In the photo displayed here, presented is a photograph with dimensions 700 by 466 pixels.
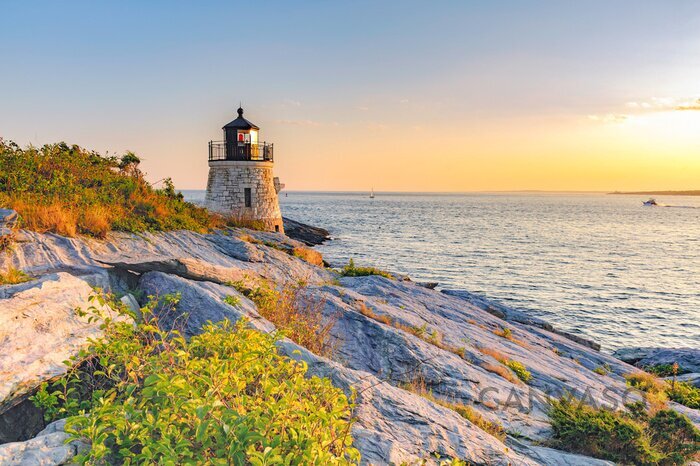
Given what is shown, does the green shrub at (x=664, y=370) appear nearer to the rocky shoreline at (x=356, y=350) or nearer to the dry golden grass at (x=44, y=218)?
the rocky shoreline at (x=356, y=350)

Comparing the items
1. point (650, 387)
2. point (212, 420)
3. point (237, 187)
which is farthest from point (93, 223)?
point (237, 187)

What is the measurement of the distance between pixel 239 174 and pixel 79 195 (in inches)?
796

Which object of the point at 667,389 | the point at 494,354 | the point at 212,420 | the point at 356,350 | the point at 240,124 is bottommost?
the point at 667,389

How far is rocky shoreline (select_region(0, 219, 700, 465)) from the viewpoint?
198 inches

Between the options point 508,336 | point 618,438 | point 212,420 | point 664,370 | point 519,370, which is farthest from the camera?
point 664,370

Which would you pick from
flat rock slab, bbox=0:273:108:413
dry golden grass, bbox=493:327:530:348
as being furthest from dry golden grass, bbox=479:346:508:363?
flat rock slab, bbox=0:273:108:413

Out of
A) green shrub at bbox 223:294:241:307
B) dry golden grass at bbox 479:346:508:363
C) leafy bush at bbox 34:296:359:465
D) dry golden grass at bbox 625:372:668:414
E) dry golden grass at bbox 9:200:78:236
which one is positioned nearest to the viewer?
leafy bush at bbox 34:296:359:465

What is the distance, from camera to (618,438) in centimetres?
779

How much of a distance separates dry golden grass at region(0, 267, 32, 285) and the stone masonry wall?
82.5ft

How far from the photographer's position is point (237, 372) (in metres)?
4.12

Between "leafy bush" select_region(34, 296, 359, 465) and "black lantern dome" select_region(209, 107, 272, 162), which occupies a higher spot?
"black lantern dome" select_region(209, 107, 272, 162)

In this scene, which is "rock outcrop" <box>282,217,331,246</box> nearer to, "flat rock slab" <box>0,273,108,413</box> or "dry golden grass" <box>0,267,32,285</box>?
"dry golden grass" <box>0,267,32,285</box>

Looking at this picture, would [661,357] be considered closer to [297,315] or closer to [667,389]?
[667,389]

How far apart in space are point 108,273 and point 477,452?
764cm
